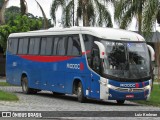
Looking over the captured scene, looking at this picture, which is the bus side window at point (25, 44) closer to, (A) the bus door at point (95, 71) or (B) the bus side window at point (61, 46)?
(B) the bus side window at point (61, 46)

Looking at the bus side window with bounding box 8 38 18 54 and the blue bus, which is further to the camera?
the bus side window with bounding box 8 38 18 54

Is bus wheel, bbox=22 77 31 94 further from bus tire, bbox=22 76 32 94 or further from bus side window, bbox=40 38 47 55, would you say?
bus side window, bbox=40 38 47 55

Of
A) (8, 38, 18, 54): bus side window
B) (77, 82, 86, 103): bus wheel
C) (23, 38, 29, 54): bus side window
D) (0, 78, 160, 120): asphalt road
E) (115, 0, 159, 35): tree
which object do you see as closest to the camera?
(0, 78, 160, 120): asphalt road

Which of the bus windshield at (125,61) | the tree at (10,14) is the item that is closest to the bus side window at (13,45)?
the bus windshield at (125,61)

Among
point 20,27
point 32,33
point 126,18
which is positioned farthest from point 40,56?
point 20,27

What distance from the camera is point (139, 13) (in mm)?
38781

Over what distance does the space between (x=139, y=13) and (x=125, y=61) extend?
15.0m

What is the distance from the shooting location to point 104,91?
23.9m

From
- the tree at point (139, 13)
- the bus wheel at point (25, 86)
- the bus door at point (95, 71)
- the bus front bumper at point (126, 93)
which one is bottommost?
the bus wheel at point (25, 86)

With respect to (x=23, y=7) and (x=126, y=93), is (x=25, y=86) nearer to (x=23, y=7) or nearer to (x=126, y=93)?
(x=126, y=93)

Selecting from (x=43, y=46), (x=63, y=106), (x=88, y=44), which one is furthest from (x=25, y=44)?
(x=63, y=106)

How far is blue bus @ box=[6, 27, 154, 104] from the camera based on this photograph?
23984 millimetres

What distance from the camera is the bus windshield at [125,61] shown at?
78.9 ft

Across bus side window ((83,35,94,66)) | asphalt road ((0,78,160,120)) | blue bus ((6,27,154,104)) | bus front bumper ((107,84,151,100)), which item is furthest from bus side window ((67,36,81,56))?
bus front bumper ((107,84,151,100))
